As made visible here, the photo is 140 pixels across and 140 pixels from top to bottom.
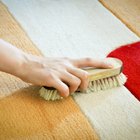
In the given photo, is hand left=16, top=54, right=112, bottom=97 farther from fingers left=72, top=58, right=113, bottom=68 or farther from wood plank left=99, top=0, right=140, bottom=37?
wood plank left=99, top=0, right=140, bottom=37

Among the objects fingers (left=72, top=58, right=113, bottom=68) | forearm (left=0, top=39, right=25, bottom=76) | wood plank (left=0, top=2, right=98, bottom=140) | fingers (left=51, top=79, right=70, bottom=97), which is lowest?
wood plank (left=0, top=2, right=98, bottom=140)

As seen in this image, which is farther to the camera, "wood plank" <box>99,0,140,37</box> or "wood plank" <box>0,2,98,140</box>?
"wood plank" <box>99,0,140,37</box>

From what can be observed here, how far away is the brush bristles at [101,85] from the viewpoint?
0.74m

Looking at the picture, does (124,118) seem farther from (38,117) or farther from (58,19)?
(58,19)

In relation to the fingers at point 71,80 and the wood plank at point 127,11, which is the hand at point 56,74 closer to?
the fingers at point 71,80

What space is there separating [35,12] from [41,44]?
21cm

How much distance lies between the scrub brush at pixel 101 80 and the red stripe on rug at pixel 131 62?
28 millimetres

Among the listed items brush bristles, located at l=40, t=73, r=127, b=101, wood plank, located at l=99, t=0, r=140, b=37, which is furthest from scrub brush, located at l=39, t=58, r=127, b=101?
wood plank, located at l=99, t=0, r=140, b=37

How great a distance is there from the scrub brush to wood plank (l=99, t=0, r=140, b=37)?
280mm

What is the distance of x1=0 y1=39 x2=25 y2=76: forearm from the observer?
70 centimetres

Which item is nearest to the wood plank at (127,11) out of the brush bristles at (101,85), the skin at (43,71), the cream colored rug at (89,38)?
the cream colored rug at (89,38)

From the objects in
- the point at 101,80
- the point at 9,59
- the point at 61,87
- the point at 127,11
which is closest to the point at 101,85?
the point at 101,80

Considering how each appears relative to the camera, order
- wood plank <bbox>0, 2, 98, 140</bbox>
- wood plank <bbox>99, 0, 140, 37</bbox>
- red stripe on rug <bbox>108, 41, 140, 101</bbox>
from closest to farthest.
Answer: wood plank <bbox>0, 2, 98, 140</bbox> < red stripe on rug <bbox>108, 41, 140, 101</bbox> < wood plank <bbox>99, 0, 140, 37</bbox>

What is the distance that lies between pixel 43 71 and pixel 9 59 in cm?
9
